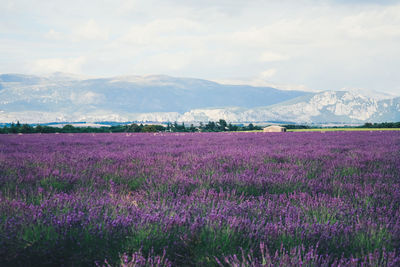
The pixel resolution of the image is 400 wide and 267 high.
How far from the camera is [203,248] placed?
65.6 inches

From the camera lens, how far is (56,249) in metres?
1.60

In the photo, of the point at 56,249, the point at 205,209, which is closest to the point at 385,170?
the point at 205,209

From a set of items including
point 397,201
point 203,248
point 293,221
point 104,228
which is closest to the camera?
point 203,248

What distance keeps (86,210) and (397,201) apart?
2682mm

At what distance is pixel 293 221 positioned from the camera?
2.04m

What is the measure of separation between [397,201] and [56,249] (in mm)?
2806

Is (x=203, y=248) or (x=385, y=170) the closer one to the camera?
(x=203, y=248)

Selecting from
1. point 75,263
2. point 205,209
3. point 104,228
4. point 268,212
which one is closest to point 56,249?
point 75,263

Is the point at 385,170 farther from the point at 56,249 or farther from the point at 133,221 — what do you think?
the point at 56,249

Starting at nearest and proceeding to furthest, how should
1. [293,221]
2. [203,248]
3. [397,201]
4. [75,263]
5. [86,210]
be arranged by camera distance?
[75,263] < [203,248] < [293,221] < [86,210] < [397,201]

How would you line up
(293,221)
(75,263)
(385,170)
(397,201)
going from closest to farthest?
(75,263) < (293,221) < (397,201) < (385,170)

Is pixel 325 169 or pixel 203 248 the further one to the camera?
pixel 325 169

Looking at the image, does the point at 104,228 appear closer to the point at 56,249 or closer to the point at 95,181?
the point at 56,249

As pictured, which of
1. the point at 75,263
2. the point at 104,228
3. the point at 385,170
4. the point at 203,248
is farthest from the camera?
the point at 385,170
